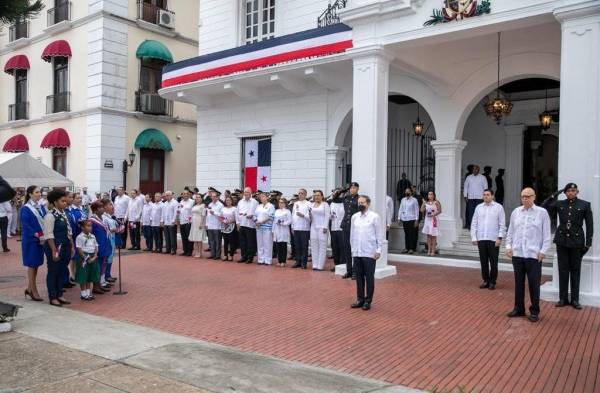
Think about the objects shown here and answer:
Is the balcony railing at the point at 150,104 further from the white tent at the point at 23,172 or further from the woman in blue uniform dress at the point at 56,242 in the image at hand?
the woman in blue uniform dress at the point at 56,242

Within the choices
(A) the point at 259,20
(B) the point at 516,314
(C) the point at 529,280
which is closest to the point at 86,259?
(B) the point at 516,314

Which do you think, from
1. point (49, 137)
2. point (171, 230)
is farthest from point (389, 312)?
point (49, 137)

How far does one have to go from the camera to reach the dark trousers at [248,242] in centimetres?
1330

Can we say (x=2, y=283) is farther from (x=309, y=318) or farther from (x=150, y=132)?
(x=150, y=132)

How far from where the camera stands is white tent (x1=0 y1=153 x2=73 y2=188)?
12.7 metres

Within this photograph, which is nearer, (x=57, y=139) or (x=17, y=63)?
(x=57, y=139)

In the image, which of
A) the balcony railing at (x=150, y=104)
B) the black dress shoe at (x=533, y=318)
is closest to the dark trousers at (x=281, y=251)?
the black dress shoe at (x=533, y=318)

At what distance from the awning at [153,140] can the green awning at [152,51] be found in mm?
3023

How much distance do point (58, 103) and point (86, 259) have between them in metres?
17.2

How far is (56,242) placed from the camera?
→ 27.2 ft

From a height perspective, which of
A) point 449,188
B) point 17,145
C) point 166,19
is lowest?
point 449,188

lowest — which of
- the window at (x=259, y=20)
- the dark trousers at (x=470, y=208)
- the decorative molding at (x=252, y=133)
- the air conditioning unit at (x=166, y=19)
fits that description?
the dark trousers at (x=470, y=208)

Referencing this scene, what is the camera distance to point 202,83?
16.1 meters

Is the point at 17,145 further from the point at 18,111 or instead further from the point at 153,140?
the point at 153,140
